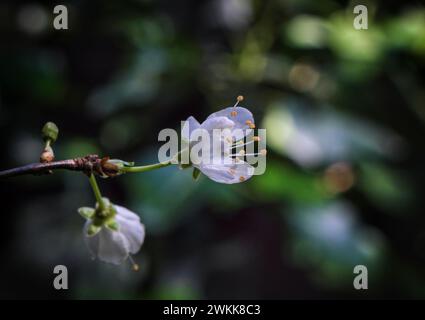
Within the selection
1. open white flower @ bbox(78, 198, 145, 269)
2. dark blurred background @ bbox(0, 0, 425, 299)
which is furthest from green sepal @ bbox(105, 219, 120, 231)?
dark blurred background @ bbox(0, 0, 425, 299)

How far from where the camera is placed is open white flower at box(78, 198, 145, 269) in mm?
743

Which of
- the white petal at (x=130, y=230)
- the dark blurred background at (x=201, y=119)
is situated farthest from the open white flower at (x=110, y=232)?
the dark blurred background at (x=201, y=119)

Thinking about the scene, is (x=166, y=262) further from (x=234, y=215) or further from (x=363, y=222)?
(x=363, y=222)

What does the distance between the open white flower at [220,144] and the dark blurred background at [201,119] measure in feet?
2.00

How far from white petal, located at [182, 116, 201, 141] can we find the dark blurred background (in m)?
0.62

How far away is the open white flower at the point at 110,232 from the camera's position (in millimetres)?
743

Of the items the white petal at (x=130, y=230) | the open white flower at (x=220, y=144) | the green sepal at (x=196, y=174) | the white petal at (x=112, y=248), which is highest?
the open white flower at (x=220, y=144)

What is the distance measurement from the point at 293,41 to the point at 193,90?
0.28m

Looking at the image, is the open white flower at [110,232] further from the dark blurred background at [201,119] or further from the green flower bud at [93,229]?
the dark blurred background at [201,119]

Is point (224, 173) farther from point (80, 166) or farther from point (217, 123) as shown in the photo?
point (80, 166)

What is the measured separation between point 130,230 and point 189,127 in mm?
164

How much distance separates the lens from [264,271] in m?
1.97

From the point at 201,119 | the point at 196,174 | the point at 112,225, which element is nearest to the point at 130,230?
the point at 112,225

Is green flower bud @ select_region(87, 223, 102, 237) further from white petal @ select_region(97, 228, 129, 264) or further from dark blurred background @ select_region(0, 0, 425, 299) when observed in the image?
dark blurred background @ select_region(0, 0, 425, 299)
